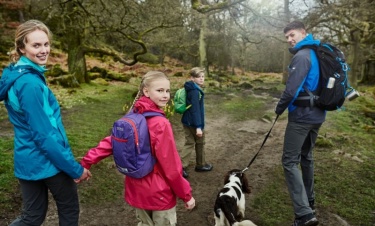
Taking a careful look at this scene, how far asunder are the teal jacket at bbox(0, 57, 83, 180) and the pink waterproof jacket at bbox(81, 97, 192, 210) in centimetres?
35

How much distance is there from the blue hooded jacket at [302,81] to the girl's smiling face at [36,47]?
99.7 inches

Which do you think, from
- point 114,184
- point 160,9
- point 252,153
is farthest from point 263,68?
point 114,184

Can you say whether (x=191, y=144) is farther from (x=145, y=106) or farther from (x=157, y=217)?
(x=145, y=106)

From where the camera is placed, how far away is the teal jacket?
7.38 feet

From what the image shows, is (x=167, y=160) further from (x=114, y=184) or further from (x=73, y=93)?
(x=73, y=93)

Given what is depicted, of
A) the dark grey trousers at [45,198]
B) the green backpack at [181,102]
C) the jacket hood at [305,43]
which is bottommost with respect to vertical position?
the dark grey trousers at [45,198]

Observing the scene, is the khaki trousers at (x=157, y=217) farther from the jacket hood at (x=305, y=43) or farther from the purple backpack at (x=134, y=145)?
the jacket hood at (x=305, y=43)

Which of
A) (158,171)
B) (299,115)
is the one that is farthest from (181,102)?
(158,171)

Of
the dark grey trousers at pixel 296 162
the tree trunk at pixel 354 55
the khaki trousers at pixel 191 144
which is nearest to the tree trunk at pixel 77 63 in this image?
the khaki trousers at pixel 191 144

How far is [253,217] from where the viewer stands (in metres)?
4.13

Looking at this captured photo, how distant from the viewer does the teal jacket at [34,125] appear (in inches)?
88.6

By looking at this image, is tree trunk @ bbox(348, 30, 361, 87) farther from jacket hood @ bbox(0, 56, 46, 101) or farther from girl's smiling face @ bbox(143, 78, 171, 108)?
jacket hood @ bbox(0, 56, 46, 101)

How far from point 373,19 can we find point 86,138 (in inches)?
687

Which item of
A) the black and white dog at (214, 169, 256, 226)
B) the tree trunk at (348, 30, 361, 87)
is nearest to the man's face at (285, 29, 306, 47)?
the black and white dog at (214, 169, 256, 226)
